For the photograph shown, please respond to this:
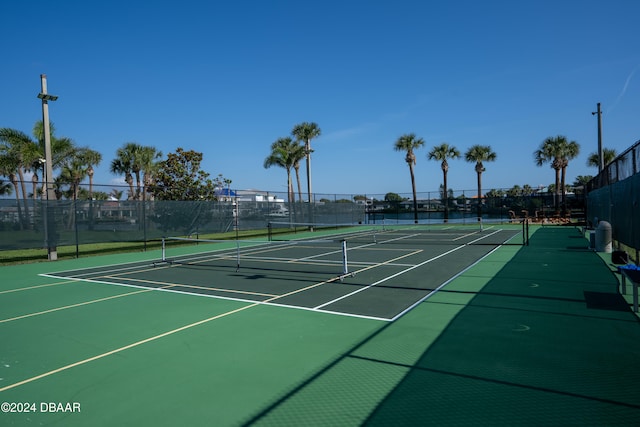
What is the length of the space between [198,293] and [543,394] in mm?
7674

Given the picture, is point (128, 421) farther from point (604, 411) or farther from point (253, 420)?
point (604, 411)

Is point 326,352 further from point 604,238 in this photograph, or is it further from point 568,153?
point 568,153

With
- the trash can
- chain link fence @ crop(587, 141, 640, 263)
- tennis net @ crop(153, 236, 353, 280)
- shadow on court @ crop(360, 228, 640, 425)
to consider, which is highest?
chain link fence @ crop(587, 141, 640, 263)

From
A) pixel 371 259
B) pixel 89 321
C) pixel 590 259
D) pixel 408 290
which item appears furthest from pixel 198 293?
pixel 590 259

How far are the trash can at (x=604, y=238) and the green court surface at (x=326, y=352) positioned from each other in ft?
15.9

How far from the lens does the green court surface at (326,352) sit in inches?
158

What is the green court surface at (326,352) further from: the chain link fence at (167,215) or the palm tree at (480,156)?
the palm tree at (480,156)

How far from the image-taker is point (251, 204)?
93.1 ft

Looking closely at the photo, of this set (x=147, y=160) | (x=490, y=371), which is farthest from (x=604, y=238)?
(x=147, y=160)

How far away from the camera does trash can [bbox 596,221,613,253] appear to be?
587 inches

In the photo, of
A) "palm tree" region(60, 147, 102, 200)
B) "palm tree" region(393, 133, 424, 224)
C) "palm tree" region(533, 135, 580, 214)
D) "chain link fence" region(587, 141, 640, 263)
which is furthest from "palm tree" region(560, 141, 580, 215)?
"palm tree" region(60, 147, 102, 200)

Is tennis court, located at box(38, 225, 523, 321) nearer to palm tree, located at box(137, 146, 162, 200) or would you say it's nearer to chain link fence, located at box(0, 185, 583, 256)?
chain link fence, located at box(0, 185, 583, 256)

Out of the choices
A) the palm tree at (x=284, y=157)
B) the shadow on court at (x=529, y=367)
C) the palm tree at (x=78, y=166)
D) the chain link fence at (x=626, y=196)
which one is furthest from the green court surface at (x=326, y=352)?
the palm tree at (x=78, y=166)

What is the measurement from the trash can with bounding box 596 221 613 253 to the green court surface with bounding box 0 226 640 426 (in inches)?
191
